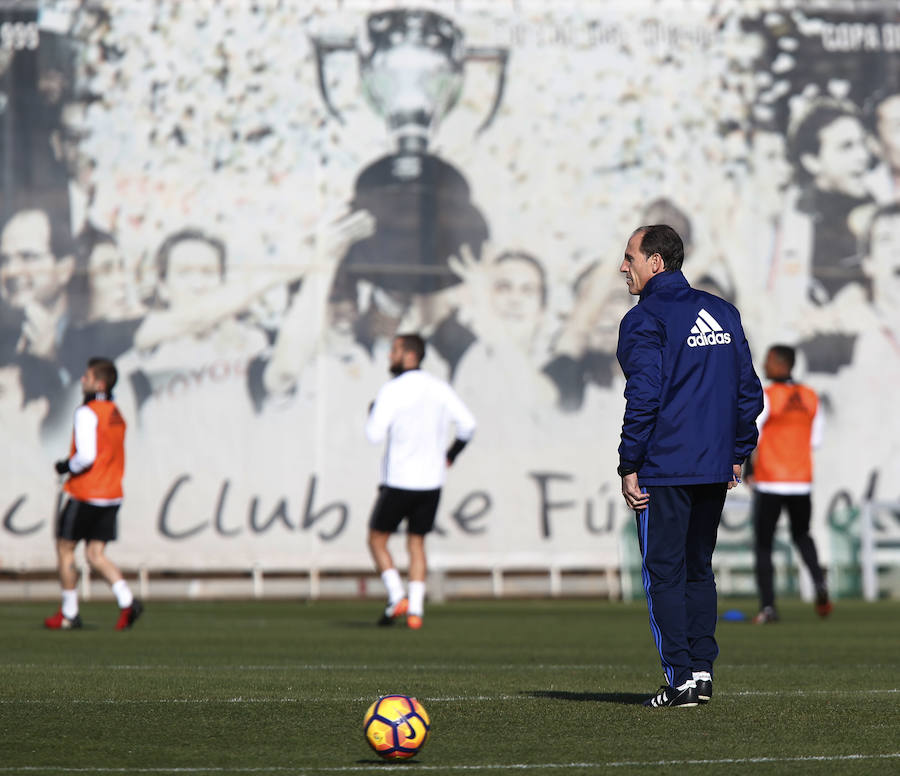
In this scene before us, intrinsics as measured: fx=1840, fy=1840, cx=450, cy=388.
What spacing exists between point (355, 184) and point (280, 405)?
236cm

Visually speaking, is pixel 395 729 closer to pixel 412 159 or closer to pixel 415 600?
pixel 415 600

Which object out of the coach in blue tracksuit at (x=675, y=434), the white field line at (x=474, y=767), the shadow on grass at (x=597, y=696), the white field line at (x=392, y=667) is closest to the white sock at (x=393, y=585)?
the white field line at (x=392, y=667)

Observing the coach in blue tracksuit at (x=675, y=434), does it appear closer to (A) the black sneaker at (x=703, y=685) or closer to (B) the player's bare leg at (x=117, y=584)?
(A) the black sneaker at (x=703, y=685)

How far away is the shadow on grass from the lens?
6.46 meters

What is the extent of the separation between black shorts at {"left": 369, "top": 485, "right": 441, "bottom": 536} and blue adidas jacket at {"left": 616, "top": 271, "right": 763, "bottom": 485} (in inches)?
250

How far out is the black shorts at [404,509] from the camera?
12.4 m

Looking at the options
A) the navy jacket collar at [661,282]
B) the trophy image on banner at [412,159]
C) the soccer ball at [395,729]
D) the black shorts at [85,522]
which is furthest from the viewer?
the trophy image on banner at [412,159]

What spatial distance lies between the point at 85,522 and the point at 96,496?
0.65ft

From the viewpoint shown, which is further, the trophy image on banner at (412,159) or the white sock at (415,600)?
the trophy image on banner at (412,159)

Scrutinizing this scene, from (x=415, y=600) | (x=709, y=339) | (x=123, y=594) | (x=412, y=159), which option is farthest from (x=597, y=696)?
(x=412, y=159)

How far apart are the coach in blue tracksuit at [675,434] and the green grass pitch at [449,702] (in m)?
0.23

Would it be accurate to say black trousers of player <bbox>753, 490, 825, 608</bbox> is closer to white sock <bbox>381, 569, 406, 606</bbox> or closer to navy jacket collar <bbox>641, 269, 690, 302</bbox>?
white sock <bbox>381, 569, 406, 606</bbox>

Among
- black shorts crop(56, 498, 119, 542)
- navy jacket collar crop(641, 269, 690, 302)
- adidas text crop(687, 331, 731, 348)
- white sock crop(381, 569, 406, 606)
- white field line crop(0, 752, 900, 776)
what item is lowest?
white sock crop(381, 569, 406, 606)

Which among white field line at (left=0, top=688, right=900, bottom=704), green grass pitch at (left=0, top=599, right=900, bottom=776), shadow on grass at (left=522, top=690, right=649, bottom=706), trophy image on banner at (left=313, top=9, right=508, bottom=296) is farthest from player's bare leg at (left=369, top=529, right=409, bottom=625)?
trophy image on banner at (left=313, top=9, right=508, bottom=296)
